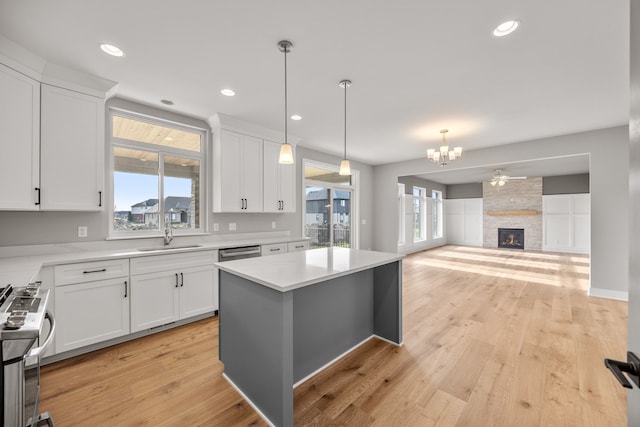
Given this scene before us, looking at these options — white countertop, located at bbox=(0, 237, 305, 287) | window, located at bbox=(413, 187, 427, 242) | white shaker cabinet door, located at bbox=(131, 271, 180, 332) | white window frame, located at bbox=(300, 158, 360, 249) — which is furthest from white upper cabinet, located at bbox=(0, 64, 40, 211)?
window, located at bbox=(413, 187, 427, 242)

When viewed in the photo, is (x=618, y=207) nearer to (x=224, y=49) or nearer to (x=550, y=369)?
(x=550, y=369)

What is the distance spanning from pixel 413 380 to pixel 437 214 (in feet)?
30.9

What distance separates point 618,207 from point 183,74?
6132 mm

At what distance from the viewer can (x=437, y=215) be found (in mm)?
10648

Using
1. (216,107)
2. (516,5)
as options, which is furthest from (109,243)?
(516,5)

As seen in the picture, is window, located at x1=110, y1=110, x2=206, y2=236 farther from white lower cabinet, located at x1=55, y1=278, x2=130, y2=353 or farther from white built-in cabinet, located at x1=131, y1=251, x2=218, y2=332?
white lower cabinet, located at x1=55, y1=278, x2=130, y2=353

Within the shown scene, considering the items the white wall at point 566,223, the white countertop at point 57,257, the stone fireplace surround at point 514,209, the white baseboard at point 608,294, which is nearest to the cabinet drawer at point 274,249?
the white countertop at point 57,257

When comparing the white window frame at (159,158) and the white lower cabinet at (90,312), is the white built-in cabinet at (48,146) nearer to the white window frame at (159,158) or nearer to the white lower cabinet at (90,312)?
the white window frame at (159,158)

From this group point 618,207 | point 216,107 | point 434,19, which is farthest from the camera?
point 618,207

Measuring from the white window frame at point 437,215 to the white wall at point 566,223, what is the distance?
319 cm

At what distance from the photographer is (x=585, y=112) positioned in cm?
354

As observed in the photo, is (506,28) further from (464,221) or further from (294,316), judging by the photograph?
(464,221)

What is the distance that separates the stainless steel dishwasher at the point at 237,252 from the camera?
344 centimetres

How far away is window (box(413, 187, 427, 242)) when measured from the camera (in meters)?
9.16
